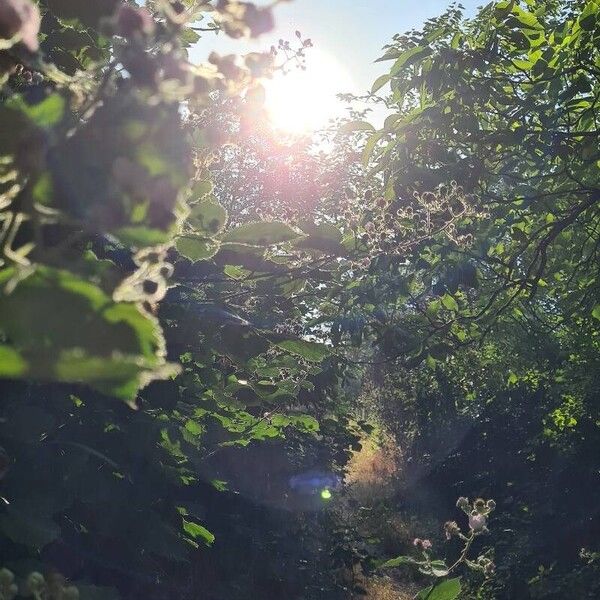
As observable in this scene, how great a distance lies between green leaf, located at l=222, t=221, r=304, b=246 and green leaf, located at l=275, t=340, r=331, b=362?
60 centimetres

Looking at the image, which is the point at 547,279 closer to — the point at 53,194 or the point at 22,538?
the point at 22,538

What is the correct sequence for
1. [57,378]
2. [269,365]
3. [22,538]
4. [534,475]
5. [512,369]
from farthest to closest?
[512,369], [534,475], [269,365], [22,538], [57,378]

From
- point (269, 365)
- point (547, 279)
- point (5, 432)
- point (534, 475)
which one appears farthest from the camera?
point (534, 475)

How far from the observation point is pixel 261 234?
1.10 metres

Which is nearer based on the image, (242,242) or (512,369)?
(242,242)

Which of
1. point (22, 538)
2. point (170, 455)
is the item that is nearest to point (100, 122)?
point (22, 538)

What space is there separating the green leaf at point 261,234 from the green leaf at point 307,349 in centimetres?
60

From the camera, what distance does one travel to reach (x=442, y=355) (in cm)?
375

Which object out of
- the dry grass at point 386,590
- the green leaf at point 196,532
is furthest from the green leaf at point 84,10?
the dry grass at point 386,590

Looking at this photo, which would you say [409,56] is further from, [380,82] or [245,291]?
[245,291]

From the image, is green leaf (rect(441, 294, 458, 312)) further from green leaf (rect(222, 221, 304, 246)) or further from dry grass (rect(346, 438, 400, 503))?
dry grass (rect(346, 438, 400, 503))

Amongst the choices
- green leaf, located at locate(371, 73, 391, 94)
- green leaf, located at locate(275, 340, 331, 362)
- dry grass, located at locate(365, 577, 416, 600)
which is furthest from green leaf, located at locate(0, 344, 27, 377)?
dry grass, located at locate(365, 577, 416, 600)

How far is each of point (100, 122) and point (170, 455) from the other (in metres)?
1.96

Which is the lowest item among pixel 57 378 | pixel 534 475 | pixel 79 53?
pixel 57 378
